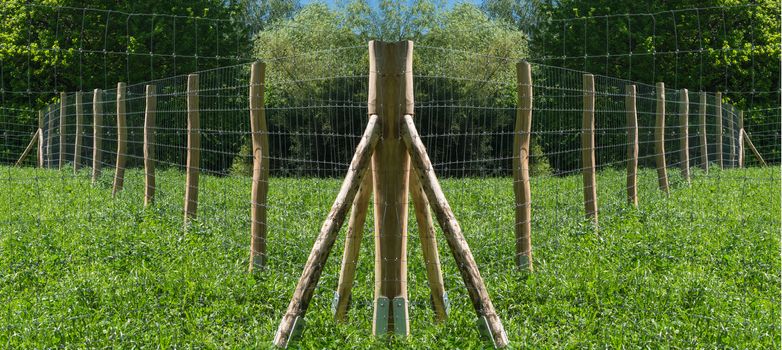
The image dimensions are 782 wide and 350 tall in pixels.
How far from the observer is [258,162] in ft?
30.5

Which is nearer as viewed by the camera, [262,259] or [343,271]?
[343,271]

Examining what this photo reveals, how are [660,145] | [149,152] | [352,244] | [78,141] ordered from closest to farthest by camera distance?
[352,244] → [149,152] → [660,145] → [78,141]

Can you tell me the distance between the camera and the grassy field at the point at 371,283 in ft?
23.5

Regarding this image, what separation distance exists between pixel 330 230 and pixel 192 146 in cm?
511

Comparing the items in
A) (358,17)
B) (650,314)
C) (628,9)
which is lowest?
(650,314)

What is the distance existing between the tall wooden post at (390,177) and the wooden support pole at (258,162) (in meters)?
2.32

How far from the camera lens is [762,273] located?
9.15 meters

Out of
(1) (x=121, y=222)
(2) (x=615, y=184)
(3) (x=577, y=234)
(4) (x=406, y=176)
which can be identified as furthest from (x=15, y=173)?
(4) (x=406, y=176)

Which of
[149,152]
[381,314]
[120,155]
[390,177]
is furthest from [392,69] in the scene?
[120,155]

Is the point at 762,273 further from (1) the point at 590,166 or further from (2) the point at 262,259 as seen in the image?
(2) the point at 262,259

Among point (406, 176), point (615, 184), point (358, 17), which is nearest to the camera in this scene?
point (406, 176)

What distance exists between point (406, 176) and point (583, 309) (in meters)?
2.21

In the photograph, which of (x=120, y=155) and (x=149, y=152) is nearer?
(x=149, y=152)

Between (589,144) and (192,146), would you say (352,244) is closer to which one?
(192,146)
